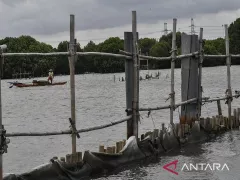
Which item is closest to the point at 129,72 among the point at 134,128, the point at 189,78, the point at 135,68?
the point at 135,68

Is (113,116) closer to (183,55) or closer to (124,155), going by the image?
→ (183,55)

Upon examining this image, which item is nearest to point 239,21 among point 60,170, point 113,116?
point 113,116

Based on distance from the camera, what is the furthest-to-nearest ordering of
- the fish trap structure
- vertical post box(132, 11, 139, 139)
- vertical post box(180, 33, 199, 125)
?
vertical post box(180, 33, 199, 125) → vertical post box(132, 11, 139, 139) → the fish trap structure

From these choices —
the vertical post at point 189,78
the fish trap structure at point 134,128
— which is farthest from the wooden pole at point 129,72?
the vertical post at point 189,78

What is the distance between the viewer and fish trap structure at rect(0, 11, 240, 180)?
782 cm

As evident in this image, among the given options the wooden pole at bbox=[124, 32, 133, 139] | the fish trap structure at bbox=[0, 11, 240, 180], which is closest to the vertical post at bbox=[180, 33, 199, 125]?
the fish trap structure at bbox=[0, 11, 240, 180]

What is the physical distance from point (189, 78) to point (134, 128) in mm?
2728

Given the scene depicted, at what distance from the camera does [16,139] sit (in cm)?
1695

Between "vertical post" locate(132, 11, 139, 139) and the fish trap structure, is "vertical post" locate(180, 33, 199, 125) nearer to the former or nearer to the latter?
the fish trap structure

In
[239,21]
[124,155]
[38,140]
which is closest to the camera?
[124,155]

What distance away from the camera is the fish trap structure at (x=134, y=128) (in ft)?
25.6

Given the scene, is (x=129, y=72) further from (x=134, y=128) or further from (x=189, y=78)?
(x=189, y=78)

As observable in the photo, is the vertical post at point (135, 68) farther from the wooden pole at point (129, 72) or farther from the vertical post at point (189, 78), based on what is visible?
the vertical post at point (189, 78)

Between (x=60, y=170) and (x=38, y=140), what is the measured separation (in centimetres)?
897
